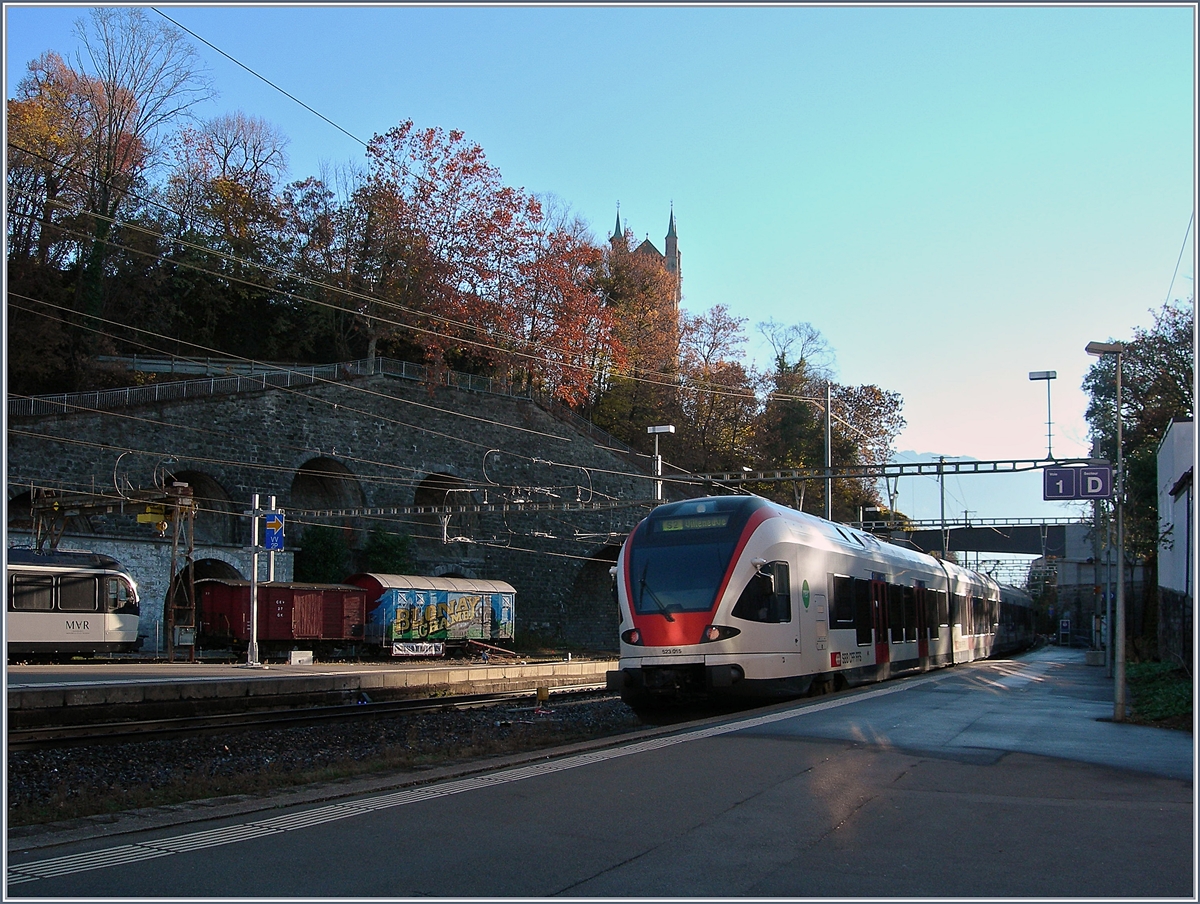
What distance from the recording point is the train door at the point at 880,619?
2088 cm

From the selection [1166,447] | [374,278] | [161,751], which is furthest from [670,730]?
[374,278]

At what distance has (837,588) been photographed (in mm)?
18547

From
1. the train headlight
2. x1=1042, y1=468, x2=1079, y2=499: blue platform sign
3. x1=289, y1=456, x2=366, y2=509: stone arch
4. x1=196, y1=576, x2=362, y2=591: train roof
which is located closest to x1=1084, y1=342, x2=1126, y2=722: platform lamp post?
x1=1042, y1=468, x2=1079, y2=499: blue platform sign

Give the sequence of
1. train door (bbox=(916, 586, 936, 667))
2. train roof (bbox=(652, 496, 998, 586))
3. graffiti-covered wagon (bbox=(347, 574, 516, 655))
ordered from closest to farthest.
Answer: train roof (bbox=(652, 496, 998, 586)), train door (bbox=(916, 586, 936, 667)), graffiti-covered wagon (bbox=(347, 574, 516, 655))

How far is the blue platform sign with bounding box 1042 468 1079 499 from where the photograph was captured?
790 inches

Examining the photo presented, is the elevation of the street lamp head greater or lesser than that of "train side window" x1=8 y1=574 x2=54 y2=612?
greater

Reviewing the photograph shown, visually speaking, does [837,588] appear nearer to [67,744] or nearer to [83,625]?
[67,744]

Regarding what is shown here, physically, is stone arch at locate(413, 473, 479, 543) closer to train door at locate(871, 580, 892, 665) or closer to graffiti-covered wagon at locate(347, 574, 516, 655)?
graffiti-covered wagon at locate(347, 574, 516, 655)

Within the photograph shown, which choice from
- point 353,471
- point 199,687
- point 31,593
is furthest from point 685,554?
point 353,471

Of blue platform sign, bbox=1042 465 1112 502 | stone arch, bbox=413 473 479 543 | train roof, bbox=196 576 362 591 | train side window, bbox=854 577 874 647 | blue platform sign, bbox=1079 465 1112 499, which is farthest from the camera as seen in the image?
stone arch, bbox=413 473 479 543

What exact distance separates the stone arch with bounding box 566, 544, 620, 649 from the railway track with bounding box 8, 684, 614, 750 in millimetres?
27978

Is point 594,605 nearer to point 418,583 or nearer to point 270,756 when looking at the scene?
point 418,583

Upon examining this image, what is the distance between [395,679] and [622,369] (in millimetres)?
31583

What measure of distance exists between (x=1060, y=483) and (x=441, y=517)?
29.8 meters
